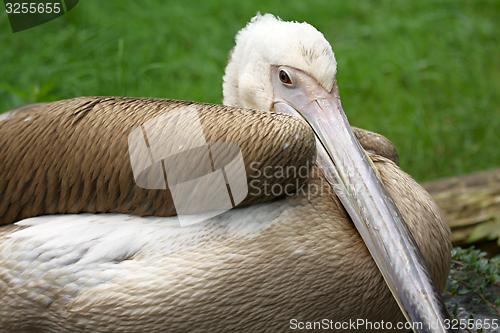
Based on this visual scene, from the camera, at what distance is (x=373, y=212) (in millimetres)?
2934

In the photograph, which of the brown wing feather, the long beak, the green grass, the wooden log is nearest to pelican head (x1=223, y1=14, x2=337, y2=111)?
the long beak

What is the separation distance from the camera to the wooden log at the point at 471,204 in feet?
14.0

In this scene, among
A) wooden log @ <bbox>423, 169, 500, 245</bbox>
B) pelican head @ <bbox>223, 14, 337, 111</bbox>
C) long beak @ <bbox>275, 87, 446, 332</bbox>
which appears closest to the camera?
long beak @ <bbox>275, 87, 446, 332</bbox>

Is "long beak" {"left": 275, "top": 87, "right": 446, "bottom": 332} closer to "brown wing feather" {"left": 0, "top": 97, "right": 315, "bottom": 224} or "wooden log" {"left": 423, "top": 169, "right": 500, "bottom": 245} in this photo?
"brown wing feather" {"left": 0, "top": 97, "right": 315, "bottom": 224}

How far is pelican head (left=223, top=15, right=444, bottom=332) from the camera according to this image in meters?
2.81

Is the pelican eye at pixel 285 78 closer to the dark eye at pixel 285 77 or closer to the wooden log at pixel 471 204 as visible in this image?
the dark eye at pixel 285 77

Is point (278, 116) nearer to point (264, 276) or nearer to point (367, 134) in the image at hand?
point (264, 276)

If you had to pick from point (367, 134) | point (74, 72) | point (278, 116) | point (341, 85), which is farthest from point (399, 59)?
point (278, 116)

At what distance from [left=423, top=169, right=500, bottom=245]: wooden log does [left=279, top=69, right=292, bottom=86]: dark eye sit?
1.31m

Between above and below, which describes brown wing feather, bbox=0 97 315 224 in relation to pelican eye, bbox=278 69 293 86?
below

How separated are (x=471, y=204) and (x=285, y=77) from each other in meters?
1.40

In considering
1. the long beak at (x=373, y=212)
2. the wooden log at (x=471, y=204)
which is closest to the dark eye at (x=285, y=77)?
the long beak at (x=373, y=212)

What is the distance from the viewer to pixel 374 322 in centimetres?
301

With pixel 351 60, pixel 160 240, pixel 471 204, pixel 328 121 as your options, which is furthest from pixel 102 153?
pixel 351 60
